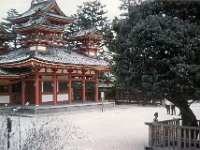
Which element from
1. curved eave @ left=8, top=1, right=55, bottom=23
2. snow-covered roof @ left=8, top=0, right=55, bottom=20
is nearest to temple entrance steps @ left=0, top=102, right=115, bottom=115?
curved eave @ left=8, top=1, right=55, bottom=23

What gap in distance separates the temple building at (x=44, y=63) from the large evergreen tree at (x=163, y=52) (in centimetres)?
1466

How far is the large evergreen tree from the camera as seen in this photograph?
32.3 feet

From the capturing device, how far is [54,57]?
2803 cm

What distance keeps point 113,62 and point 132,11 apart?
6.26 ft

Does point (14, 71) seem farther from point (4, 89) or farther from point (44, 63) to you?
point (44, 63)

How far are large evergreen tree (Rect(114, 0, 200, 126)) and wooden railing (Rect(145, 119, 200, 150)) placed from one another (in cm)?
72

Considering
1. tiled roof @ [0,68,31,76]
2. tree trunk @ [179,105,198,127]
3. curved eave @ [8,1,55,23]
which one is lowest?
tree trunk @ [179,105,198,127]

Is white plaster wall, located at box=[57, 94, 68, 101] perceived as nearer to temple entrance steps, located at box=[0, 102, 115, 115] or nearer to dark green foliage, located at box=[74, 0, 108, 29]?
temple entrance steps, located at box=[0, 102, 115, 115]

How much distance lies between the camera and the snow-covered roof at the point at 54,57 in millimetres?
26791

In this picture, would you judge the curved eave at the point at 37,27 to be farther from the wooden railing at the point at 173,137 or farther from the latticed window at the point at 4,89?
the wooden railing at the point at 173,137

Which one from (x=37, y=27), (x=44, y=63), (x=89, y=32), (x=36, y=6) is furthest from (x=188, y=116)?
(x=36, y=6)

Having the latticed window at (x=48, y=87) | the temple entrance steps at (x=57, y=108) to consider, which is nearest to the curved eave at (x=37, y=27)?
the latticed window at (x=48, y=87)

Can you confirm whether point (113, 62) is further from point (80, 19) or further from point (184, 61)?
point (80, 19)

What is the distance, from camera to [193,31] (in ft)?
33.2
